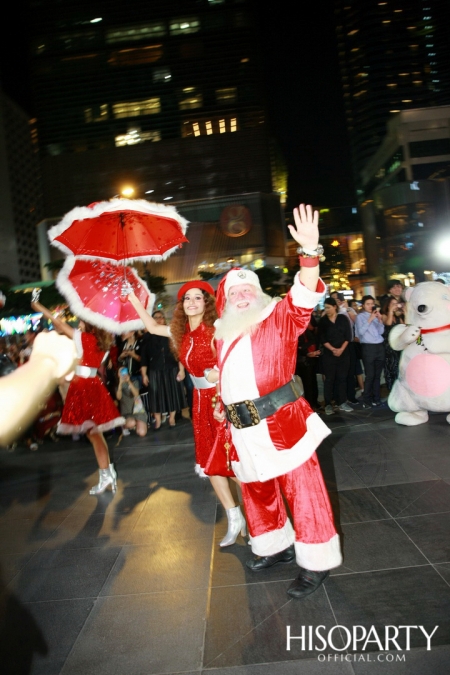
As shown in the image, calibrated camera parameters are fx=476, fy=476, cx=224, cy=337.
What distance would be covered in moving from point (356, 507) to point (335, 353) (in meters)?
4.03

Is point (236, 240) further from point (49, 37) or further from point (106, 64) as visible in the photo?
point (49, 37)

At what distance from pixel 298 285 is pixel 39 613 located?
2.50m

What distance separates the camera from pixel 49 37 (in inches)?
1647

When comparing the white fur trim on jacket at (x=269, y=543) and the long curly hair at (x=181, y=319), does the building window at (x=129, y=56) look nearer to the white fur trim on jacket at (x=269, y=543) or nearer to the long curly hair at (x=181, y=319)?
the long curly hair at (x=181, y=319)

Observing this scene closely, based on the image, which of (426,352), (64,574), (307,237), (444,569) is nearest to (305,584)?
(444,569)

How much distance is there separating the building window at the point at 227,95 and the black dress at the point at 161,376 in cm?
3710

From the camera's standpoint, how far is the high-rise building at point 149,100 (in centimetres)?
3778

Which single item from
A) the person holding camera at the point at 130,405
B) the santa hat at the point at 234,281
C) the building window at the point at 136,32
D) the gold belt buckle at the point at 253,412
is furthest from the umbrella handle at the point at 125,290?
the building window at the point at 136,32

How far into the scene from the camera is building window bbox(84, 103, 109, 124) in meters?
40.0

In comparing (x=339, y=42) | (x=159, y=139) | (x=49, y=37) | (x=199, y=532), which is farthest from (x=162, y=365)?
(x=339, y=42)

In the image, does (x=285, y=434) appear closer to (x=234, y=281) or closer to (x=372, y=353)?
(x=234, y=281)

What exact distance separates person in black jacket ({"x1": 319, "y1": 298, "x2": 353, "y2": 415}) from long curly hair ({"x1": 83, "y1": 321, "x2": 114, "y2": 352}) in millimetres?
3921

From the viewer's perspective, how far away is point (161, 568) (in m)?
3.27

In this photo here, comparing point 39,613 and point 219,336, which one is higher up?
point 219,336
